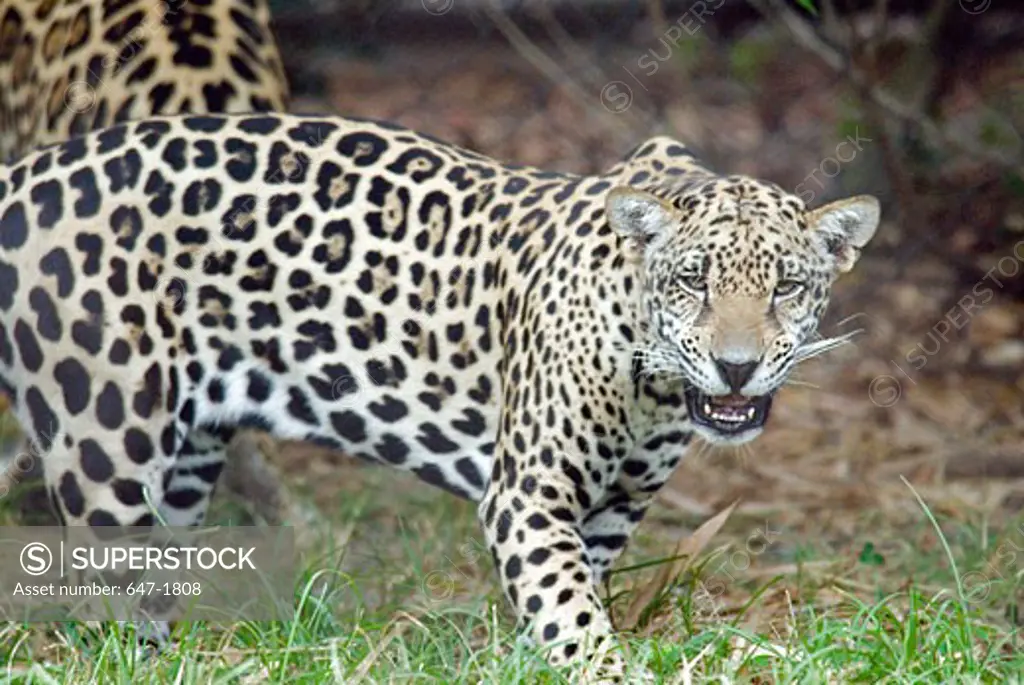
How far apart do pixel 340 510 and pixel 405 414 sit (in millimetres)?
2279

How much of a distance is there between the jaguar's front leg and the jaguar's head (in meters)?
0.49

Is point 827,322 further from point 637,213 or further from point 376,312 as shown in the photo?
point 637,213

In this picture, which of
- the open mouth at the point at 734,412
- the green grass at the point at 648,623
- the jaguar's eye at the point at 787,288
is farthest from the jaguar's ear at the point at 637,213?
the green grass at the point at 648,623

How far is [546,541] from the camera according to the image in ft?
22.1

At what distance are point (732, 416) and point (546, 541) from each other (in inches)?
29.3

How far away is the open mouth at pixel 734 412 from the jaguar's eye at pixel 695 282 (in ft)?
1.09

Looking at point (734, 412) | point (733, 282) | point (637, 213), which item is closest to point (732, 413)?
point (734, 412)

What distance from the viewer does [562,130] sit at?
14.1m

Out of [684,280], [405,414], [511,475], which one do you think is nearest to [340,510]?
[405,414]

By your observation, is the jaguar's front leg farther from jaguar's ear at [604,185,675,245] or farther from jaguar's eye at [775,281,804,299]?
jaguar's eye at [775,281,804,299]

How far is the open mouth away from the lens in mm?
6500

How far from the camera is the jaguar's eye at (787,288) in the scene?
6.50m

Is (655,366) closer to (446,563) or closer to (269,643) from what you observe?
(269,643)

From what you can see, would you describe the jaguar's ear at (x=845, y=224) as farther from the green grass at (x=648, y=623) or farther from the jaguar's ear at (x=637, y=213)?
the green grass at (x=648, y=623)
